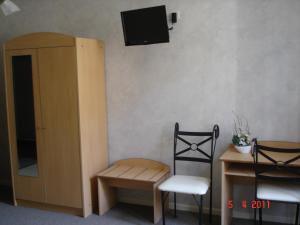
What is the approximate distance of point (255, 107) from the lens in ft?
11.3

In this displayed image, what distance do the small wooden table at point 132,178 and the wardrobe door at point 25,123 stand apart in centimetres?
71

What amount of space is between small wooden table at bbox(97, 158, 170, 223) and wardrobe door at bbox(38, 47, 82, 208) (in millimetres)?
265

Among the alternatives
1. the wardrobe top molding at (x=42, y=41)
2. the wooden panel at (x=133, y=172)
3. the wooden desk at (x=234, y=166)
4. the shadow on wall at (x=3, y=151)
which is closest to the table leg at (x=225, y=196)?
the wooden desk at (x=234, y=166)

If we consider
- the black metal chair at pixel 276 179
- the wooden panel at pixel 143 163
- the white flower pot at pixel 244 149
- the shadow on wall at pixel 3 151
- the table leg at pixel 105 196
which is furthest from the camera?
the shadow on wall at pixel 3 151

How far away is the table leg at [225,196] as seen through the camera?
3.10m

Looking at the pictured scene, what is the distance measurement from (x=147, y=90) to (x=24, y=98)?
139 cm

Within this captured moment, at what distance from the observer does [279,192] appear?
286cm

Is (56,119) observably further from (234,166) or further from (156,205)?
(234,166)

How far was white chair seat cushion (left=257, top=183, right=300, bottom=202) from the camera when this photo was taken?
2793 millimetres

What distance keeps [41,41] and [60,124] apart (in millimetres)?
908

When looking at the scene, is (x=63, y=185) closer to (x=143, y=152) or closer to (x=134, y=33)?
→ (x=143, y=152)

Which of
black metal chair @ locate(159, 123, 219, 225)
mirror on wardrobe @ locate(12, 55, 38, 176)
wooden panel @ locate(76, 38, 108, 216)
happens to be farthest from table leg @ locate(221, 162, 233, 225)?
mirror on wardrobe @ locate(12, 55, 38, 176)

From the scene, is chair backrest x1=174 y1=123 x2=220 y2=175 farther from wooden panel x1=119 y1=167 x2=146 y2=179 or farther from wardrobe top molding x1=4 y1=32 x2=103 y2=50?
wardrobe top molding x1=4 y1=32 x2=103 y2=50

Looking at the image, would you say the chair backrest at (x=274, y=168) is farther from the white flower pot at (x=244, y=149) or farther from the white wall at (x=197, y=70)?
the white wall at (x=197, y=70)
